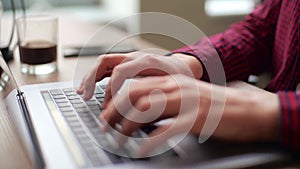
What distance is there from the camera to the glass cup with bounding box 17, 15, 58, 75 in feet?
3.32

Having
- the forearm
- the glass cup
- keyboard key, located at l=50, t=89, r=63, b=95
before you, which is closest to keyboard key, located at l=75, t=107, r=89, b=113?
keyboard key, located at l=50, t=89, r=63, b=95

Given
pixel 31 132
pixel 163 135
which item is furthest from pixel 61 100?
pixel 163 135

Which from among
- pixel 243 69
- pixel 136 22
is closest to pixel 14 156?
pixel 243 69

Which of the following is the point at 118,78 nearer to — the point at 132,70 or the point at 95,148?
the point at 132,70

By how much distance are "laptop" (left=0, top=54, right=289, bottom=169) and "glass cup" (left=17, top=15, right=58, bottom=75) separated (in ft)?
1.12

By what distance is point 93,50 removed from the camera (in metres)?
1.20

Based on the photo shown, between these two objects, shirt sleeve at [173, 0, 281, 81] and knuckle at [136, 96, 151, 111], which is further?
shirt sleeve at [173, 0, 281, 81]

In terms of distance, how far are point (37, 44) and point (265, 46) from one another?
0.57 m

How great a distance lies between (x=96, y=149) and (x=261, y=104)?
0.22 meters

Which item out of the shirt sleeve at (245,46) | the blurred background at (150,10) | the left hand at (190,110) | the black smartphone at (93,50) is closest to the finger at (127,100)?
the left hand at (190,110)

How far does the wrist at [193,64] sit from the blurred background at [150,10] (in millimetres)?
1634

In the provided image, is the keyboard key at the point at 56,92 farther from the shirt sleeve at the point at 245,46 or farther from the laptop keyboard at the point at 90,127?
the shirt sleeve at the point at 245,46

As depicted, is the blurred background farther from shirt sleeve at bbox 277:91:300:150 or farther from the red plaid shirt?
shirt sleeve at bbox 277:91:300:150

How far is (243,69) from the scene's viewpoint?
3.20 feet
